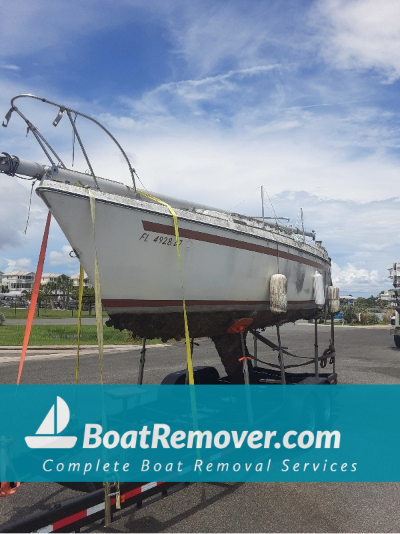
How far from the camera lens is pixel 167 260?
13.8 ft

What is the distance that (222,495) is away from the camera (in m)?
4.20

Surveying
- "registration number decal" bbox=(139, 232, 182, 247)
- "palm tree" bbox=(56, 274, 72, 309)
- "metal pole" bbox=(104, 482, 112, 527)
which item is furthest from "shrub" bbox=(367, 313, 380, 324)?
"palm tree" bbox=(56, 274, 72, 309)

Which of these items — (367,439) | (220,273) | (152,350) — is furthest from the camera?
(152,350)

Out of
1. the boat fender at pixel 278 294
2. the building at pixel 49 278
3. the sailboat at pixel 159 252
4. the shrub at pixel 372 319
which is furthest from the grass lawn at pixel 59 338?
the building at pixel 49 278

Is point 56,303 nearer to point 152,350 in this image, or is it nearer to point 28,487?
point 152,350

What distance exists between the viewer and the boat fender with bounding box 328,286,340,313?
23.7 feet

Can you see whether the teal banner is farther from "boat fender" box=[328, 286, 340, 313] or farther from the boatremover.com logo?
"boat fender" box=[328, 286, 340, 313]

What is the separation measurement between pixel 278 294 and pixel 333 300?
243cm

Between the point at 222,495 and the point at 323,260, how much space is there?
14.3 feet

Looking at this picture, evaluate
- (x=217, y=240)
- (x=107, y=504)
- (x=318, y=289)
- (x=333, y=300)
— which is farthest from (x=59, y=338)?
(x=107, y=504)

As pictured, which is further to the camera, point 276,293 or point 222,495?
point 276,293

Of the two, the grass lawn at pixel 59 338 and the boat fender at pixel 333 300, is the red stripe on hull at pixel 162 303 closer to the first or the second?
the boat fender at pixel 333 300

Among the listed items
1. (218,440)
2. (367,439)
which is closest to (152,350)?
(367,439)

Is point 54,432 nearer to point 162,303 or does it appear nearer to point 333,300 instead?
point 162,303
